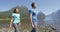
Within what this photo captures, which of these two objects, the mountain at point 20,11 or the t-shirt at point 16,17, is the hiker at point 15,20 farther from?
the mountain at point 20,11

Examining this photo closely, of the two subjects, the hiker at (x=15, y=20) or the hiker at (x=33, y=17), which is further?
the hiker at (x=15, y=20)

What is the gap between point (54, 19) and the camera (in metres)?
6.96

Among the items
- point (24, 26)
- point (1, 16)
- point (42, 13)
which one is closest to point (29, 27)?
point (24, 26)

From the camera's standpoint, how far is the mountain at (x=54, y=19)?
6.92 meters

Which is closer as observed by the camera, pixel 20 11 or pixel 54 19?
pixel 20 11

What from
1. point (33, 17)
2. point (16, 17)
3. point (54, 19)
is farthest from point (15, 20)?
point (54, 19)

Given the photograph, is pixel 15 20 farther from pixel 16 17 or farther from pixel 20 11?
pixel 20 11

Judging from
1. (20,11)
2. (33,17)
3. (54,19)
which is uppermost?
(20,11)

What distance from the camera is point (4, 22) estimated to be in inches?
270

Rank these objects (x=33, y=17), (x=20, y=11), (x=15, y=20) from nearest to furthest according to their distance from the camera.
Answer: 1. (x=33, y=17)
2. (x=15, y=20)
3. (x=20, y=11)

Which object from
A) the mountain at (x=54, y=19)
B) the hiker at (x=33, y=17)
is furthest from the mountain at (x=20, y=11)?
the mountain at (x=54, y=19)

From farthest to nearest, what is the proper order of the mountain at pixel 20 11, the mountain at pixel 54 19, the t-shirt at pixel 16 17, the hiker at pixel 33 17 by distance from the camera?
the mountain at pixel 54 19
the mountain at pixel 20 11
the t-shirt at pixel 16 17
the hiker at pixel 33 17

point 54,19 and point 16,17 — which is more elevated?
point 16,17

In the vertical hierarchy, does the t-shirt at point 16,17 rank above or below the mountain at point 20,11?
below
